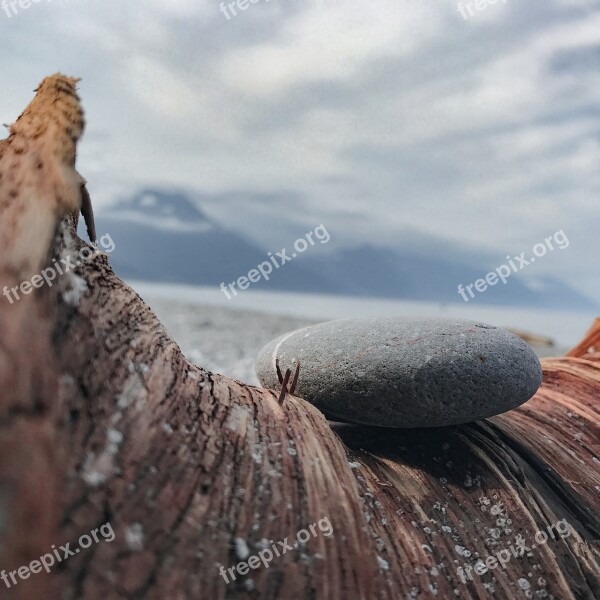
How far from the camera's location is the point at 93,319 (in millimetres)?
1237

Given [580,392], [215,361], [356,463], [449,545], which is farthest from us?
[215,361]

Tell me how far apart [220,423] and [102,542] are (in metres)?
0.38

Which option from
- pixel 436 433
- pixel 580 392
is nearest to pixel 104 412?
pixel 436 433

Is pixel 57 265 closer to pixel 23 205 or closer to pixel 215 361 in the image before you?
pixel 23 205
